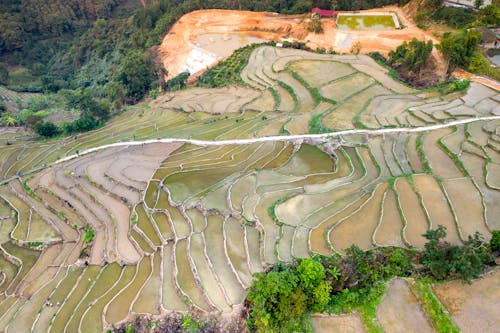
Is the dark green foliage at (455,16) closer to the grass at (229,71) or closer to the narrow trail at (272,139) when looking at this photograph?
the narrow trail at (272,139)

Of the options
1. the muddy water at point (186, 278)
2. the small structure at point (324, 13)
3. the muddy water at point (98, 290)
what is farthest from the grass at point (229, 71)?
the muddy water at point (98, 290)

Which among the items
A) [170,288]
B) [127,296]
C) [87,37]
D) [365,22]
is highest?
[365,22]

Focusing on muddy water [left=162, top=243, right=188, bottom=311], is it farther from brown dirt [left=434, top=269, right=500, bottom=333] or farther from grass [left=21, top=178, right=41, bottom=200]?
grass [left=21, top=178, right=41, bottom=200]

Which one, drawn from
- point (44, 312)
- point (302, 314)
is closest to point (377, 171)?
point (302, 314)

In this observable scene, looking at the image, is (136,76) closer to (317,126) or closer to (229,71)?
(229,71)

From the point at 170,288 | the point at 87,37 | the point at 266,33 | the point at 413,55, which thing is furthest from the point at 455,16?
the point at 87,37

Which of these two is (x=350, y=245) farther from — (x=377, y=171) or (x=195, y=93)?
(x=195, y=93)

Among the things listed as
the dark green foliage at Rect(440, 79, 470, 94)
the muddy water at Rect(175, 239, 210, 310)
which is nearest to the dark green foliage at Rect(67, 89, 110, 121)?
the muddy water at Rect(175, 239, 210, 310)
